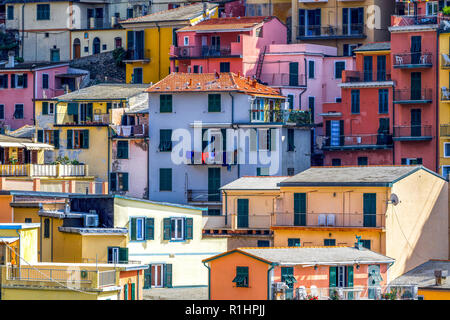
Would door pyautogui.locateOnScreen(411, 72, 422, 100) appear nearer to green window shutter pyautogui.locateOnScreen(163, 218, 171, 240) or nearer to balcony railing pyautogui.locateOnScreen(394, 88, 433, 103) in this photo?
balcony railing pyautogui.locateOnScreen(394, 88, 433, 103)

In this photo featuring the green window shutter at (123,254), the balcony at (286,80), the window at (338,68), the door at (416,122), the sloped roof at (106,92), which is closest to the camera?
the green window shutter at (123,254)

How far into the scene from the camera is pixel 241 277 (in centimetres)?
6219

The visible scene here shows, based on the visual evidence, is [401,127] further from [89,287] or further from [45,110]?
[89,287]

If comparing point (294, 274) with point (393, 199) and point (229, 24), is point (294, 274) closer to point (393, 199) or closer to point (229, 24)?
point (393, 199)

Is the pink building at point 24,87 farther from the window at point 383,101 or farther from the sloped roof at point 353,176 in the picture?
the sloped roof at point 353,176

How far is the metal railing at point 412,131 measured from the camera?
89.9m

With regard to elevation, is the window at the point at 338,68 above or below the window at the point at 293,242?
above

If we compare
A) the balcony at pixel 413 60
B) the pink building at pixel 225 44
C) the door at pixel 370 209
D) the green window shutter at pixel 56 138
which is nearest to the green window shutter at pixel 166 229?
the door at pixel 370 209

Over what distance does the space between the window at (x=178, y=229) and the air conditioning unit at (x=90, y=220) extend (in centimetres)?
584

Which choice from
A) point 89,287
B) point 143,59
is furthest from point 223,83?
point 89,287

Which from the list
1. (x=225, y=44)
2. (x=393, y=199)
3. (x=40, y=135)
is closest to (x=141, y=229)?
(x=393, y=199)

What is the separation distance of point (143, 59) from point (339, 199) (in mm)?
33231

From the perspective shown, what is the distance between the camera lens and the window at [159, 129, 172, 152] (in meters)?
90.2

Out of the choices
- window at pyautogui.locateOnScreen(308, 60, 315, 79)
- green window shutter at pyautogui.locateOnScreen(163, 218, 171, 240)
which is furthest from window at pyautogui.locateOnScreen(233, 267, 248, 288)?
window at pyautogui.locateOnScreen(308, 60, 315, 79)
